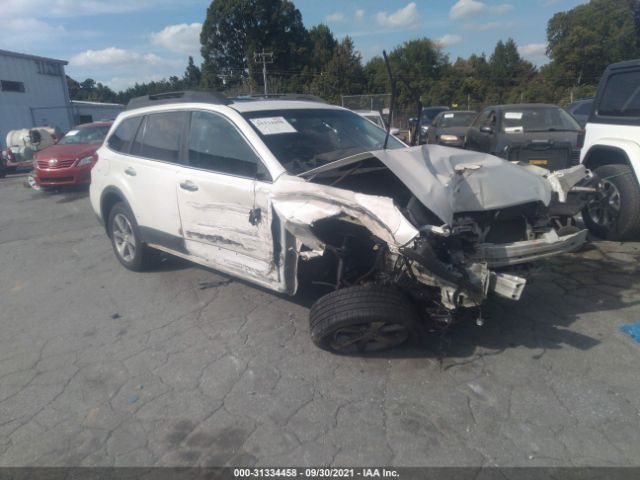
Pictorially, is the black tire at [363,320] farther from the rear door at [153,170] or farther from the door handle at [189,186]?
the rear door at [153,170]

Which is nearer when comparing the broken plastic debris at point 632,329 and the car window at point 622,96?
the broken plastic debris at point 632,329

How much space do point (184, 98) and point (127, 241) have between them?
1853 millimetres

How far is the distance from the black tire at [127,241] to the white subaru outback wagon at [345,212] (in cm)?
46

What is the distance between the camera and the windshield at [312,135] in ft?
13.1

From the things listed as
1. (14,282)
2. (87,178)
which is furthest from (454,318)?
(87,178)

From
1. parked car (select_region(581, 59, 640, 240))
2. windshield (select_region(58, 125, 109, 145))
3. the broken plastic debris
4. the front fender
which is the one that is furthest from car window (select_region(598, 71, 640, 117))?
windshield (select_region(58, 125, 109, 145))

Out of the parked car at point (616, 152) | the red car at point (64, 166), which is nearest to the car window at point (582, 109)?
the parked car at point (616, 152)

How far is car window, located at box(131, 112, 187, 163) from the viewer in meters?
4.67

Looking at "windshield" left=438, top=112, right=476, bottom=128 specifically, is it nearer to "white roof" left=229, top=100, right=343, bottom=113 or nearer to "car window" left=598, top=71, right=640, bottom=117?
"car window" left=598, top=71, right=640, bottom=117

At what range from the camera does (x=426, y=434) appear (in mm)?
2686

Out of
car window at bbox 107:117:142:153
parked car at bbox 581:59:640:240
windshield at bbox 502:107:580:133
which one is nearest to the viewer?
parked car at bbox 581:59:640:240

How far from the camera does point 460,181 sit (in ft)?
11.1

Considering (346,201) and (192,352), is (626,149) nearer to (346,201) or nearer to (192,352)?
(346,201)

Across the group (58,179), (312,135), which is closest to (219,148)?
(312,135)
